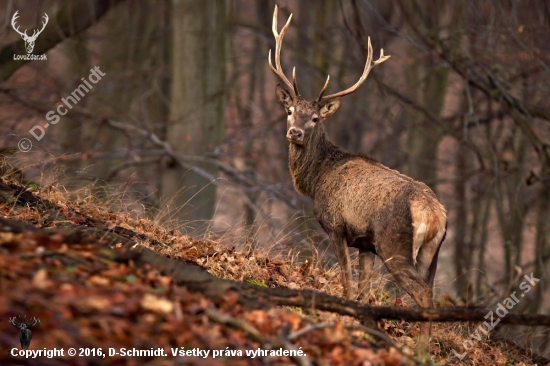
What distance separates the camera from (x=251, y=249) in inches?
314

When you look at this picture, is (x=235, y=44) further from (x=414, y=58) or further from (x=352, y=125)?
(x=414, y=58)

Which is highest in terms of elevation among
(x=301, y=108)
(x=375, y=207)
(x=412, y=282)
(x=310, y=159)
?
(x=301, y=108)

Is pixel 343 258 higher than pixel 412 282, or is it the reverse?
pixel 343 258

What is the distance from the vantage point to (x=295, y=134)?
8102mm

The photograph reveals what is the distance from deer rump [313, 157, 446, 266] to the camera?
21.6 ft

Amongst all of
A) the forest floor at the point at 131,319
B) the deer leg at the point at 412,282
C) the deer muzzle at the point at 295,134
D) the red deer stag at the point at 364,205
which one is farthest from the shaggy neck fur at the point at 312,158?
the forest floor at the point at 131,319

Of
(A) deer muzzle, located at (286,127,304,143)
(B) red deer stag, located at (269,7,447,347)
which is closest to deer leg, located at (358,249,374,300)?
(B) red deer stag, located at (269,7,447,347)

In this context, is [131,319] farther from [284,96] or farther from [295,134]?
[284,96]

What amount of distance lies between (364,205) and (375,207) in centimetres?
20

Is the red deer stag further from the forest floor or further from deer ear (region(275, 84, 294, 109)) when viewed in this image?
the forest floor

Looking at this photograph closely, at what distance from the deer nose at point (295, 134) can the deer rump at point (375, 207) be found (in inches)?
20.2

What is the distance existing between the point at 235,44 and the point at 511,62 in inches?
383

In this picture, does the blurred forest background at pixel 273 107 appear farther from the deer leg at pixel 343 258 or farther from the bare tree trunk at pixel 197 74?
the deer leg at pixel 343 258

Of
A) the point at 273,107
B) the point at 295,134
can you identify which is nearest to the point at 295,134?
the point at 295,134
